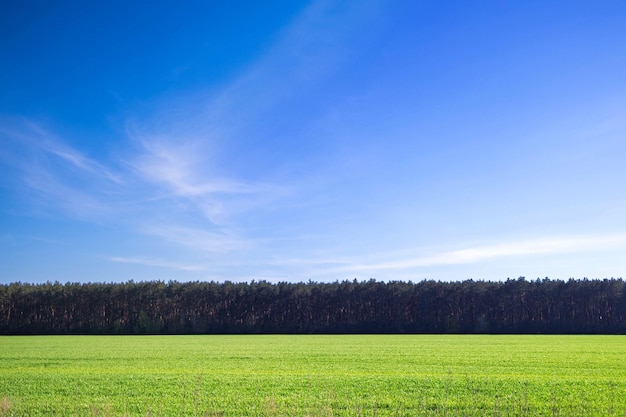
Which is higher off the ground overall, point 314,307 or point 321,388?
point 314,307

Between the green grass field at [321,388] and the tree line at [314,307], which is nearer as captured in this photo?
the green grass field at [321,388]

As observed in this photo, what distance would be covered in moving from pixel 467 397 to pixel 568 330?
83657 mm

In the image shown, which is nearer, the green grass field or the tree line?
the green grass field

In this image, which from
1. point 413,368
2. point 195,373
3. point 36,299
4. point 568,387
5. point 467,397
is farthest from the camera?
point 36,299

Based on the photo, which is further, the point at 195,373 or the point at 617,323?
the point at 617,323

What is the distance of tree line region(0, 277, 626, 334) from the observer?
3725 inches

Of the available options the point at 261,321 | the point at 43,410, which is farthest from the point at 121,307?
the point at 43,410

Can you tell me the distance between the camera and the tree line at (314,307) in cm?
9462

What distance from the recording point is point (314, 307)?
103125 mm

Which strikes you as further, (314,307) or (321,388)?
(314,307)

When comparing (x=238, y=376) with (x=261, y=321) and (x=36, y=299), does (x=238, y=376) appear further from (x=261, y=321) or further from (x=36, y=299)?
(x=36, y=299)

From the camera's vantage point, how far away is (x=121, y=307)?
10075 centimetres

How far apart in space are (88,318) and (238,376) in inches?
3369

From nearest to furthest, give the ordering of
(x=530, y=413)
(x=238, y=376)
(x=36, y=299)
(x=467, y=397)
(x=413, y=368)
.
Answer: (x=530, y=413)
(x=467, y=397)
(x=238, y=376)
(x=413, y=368)
(x=36, y=299)
